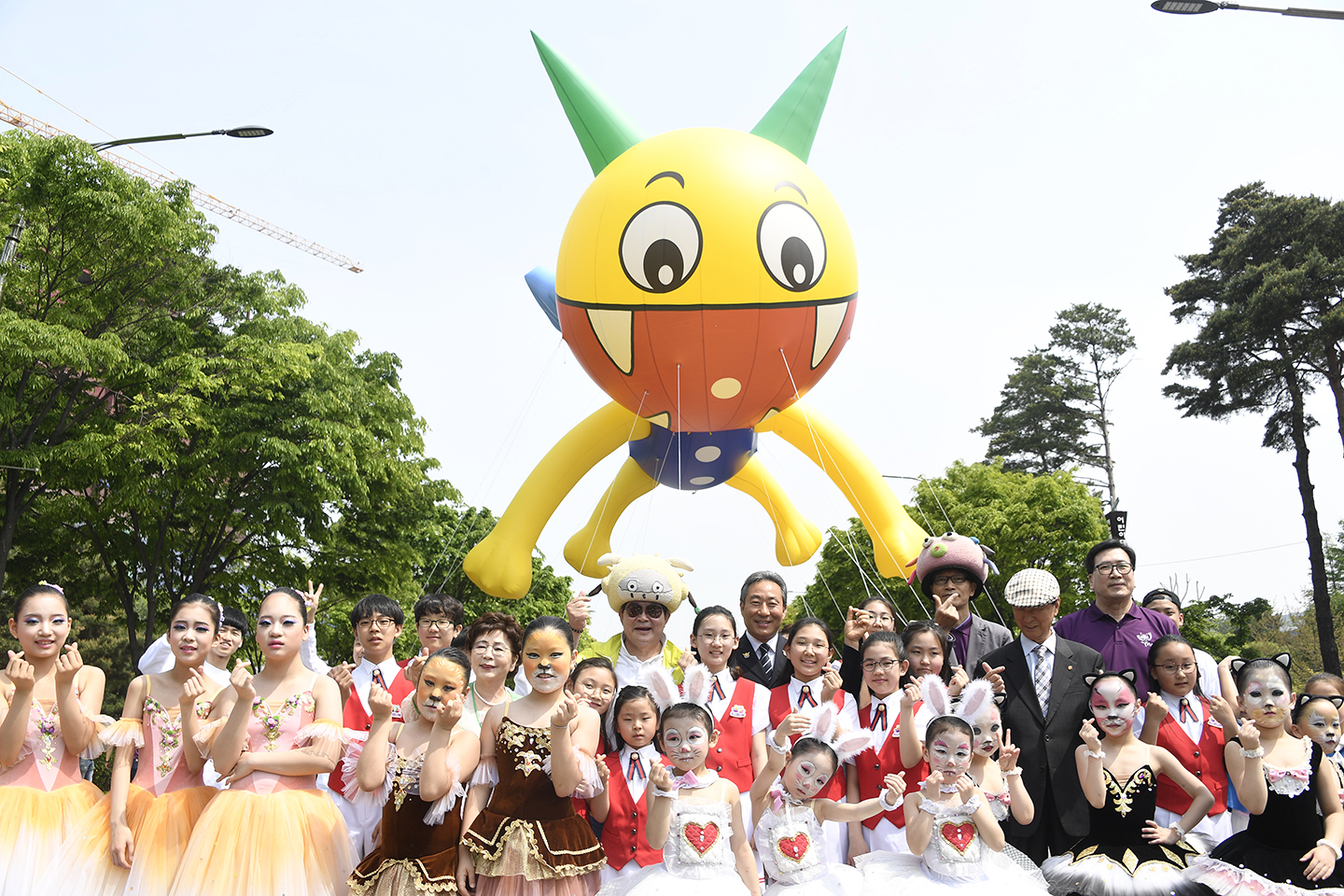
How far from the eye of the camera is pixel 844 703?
5246 millimetres

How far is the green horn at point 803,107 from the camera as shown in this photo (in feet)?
27.2

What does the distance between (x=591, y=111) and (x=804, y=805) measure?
606cm

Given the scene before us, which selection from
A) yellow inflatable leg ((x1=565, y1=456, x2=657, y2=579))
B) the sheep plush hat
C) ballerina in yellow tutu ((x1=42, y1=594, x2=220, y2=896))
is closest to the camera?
ballerina in yellow tutu ((x1=42, y1=594, x2=220, y2=896))

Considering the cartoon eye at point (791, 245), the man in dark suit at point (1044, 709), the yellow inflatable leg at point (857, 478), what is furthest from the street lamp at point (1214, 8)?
the man in dark suit at point (1044, 709)

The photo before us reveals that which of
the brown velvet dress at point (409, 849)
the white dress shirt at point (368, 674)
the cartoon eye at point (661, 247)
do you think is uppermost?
the cartoon eye at point (661, 247)

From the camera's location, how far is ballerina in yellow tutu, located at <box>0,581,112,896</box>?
488 centimetres

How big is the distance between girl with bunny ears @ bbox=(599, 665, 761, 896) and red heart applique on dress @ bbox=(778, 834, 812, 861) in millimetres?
186

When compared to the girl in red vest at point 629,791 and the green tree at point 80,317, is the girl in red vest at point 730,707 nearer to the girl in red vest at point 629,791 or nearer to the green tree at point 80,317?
the girl in red vest at point 629,791

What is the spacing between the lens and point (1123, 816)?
4602 mm

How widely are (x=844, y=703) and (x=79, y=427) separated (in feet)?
43.8

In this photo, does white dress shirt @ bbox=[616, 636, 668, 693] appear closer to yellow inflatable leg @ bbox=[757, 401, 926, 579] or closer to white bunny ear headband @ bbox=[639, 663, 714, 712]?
white bunny ear headband @ bbox=[639, 663, 714, 712]

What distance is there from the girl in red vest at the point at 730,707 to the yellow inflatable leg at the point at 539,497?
365cm

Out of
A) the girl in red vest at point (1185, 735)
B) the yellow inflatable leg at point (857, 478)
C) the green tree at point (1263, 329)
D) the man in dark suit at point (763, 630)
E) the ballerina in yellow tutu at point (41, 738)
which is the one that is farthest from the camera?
the green tree at point (1263, 329)

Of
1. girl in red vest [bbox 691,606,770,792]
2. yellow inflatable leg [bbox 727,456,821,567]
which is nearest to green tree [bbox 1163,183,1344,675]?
yellow inflatable leg [bbox 727,456,821,567]
